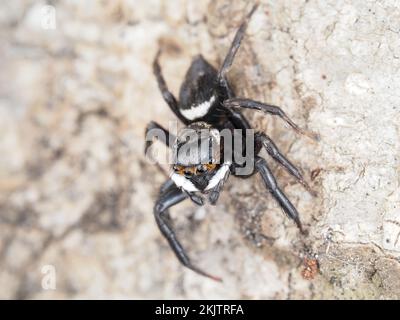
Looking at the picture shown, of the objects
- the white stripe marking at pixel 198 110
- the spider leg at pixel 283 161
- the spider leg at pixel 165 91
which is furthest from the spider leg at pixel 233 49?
the spider leg at pixel 283 161

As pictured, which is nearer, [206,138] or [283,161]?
[283,161]

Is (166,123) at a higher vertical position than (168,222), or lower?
higher

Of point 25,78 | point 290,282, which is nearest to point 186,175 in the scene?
point 290,282

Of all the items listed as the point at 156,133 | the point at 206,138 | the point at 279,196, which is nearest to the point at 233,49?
the point at 206,138

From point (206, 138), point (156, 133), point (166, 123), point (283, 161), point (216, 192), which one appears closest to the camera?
point (283, 161)

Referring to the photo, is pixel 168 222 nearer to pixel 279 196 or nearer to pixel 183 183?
pixel 183 183

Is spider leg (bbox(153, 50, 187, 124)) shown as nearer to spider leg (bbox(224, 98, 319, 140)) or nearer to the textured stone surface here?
the textured stone surface

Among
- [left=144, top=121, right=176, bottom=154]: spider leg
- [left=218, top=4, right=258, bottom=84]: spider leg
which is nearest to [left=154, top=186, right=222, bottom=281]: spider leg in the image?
[left=144, top=121, right=176, bottom=154]: spider leg
